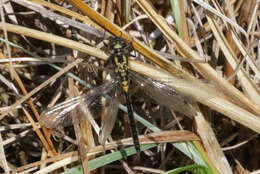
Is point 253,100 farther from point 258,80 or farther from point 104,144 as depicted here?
point 104,144

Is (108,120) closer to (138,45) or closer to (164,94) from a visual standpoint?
(164,94)

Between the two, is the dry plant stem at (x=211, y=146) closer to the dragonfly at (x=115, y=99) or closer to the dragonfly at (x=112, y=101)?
the dragonfly at (x=115, y=99)

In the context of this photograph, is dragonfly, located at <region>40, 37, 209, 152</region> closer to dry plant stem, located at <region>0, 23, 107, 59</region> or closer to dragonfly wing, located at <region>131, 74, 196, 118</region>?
dragonfly wing, located at <region>131, 74, 196, 118</region>

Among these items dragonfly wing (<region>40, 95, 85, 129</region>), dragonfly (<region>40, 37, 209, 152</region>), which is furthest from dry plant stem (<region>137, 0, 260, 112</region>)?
dragonfly wing (<region>40, 95, 85, 129</region>)

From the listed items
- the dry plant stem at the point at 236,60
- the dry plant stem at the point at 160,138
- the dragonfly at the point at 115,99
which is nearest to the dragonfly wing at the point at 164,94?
the dragonfly at the point at 115,99

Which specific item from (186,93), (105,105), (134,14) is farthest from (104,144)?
(134,14)

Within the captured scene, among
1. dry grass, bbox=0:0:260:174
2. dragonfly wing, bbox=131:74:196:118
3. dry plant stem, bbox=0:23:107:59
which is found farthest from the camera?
dragonfly wing, bbox=131:74:196:118

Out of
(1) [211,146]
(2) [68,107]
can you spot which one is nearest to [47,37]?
(2) [68,107]
